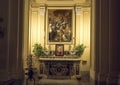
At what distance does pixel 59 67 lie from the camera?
16375 mm

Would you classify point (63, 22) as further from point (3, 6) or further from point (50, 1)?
point (3, 6)

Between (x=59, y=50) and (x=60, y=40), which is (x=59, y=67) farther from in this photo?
(x=60, y=40)

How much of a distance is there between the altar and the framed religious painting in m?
1.34

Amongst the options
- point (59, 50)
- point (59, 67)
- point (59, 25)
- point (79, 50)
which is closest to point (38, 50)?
point (59, 50)

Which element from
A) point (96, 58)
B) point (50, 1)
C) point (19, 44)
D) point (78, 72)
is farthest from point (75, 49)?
point (19, 44)

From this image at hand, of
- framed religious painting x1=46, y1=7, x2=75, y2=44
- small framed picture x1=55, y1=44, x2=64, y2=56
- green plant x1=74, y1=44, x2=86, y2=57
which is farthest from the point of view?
framed religious painting x1=46, y1=7, x2=75, y2=44

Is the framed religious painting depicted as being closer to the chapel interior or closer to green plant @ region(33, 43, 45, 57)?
the chapel interior

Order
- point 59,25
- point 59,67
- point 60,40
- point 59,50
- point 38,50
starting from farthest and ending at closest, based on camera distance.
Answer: point 59,25 → point 60,40 → point 59,50 → point 38,50 → point 59,67

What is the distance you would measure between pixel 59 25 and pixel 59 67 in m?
2.32

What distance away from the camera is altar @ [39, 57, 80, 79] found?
641 inches

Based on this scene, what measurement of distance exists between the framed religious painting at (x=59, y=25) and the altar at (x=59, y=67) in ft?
4.40


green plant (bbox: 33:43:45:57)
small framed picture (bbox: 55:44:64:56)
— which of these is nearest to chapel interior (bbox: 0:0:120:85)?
small framed picture (bbox: 55:44:64:56)

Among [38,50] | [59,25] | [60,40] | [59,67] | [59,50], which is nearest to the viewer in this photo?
[59,67]

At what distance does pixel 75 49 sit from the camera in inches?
659
